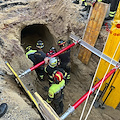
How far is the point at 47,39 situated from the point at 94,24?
3057 millimetres

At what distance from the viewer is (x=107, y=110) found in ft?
12.8

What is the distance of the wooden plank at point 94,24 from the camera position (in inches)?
138

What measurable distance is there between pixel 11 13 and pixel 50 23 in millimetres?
1796

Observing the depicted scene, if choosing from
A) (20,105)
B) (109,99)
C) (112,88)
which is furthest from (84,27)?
(20,105)

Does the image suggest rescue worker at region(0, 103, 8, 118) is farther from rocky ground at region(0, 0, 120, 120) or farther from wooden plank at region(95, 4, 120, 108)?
wooden plank at region(95, 4, 120, 108)

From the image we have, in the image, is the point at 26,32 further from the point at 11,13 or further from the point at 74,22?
the point at 74,22

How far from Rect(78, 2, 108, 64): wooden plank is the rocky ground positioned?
0.70 feet

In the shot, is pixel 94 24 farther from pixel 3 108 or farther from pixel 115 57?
pixel 3 108

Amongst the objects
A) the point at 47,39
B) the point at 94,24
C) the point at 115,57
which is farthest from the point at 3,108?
the point at 47,39

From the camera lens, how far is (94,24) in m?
3.81

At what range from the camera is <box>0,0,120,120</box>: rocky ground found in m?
3.67

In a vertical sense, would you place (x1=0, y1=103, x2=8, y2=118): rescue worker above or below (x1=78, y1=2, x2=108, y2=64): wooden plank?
below

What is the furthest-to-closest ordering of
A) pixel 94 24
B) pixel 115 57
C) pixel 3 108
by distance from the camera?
1. pixel 94 24
2. pixel 115 57
3. pixel 3 108

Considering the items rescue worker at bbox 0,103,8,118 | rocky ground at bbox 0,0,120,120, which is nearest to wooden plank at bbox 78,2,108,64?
rocky ground at bbox 0,0,120,120
